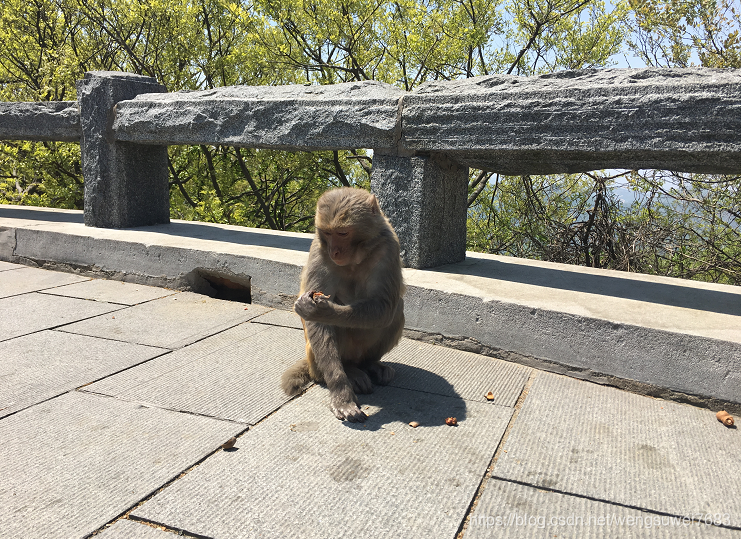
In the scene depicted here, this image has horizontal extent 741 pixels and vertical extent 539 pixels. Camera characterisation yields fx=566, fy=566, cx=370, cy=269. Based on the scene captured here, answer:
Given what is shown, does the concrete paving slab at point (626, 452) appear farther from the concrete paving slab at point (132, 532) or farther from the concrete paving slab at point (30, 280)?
the concrete paving slab at point (30, 280)

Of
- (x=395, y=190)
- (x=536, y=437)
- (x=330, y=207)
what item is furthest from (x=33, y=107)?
(x=536, y=437)

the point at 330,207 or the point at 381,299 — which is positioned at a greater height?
the point at 330,207

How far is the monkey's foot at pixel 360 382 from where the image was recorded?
3.35m

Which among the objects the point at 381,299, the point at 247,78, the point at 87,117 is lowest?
the point at 381,299

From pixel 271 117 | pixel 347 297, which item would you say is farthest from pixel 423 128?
pixel 347 297

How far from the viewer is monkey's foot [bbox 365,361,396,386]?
3488mm

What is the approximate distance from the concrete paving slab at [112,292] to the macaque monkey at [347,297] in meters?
2.39

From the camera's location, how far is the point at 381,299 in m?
3.09

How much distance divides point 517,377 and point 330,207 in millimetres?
1697

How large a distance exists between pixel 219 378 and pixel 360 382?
875mm

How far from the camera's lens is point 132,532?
79.9 inches

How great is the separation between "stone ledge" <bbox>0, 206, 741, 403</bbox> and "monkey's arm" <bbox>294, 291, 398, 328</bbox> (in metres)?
1.07

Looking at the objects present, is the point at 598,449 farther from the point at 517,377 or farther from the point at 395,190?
the point at 395,190

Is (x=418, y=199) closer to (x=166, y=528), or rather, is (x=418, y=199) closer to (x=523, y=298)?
(x=523, y=298)
